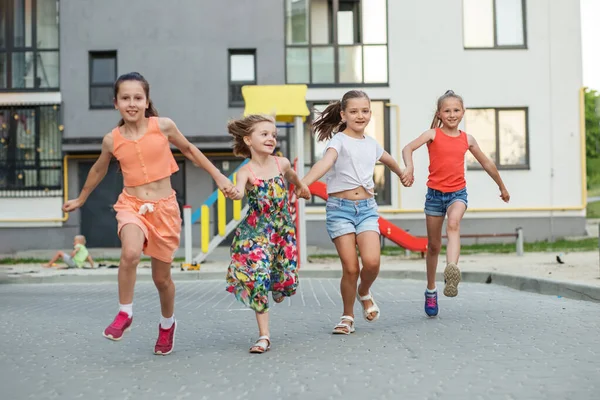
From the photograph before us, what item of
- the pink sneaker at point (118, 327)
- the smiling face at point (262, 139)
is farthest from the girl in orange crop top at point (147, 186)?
the smiling face at point (262, 139)

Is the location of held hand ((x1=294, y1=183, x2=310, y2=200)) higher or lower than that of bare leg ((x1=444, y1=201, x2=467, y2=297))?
higher

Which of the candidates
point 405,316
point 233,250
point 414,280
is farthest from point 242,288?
point 414,280

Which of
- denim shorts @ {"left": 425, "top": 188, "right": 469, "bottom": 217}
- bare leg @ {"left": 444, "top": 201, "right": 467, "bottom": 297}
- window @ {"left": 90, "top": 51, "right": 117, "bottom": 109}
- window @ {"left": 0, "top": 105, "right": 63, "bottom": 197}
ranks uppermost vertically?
window @ {"left": 90, "top": 51, "right": 117, "bottom": 109}

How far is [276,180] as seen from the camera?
262 inches

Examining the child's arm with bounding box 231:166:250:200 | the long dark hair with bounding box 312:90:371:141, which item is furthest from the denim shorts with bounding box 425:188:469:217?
the child's arm with bounding box 231:166:250:200

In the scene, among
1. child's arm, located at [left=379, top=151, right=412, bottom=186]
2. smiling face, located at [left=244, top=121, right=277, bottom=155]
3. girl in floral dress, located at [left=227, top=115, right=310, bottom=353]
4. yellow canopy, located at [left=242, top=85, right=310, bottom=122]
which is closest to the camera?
girl in floral dress, located at [left=227, top=115, right=310, bottom=353]

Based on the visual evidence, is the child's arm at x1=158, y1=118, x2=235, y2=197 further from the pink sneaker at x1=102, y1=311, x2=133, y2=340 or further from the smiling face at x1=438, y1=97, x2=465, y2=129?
the smiling face at x1=438, y1=97, x2=465, y2=129

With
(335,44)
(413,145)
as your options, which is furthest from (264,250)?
(335,44)

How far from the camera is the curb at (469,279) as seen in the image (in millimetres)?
10188

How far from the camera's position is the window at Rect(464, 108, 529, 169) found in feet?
87.8

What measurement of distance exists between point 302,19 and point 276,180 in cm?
2102

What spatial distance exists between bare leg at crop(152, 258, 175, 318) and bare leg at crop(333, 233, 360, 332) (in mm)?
1459

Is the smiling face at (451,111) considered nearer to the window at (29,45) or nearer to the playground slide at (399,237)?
the playground slide at (399,237)

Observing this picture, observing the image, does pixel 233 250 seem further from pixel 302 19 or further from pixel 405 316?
pixel 302 19
